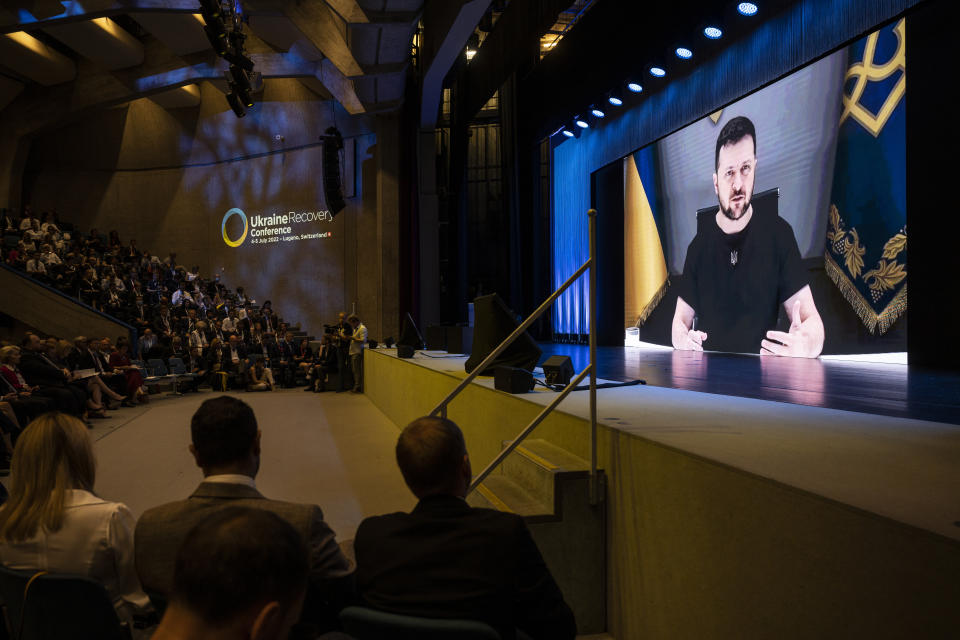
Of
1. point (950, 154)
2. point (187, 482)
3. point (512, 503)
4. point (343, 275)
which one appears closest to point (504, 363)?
point (512, 503)

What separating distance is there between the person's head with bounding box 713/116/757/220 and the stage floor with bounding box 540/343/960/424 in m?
2.50

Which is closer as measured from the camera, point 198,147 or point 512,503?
point 512,503

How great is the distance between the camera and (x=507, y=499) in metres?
2.63

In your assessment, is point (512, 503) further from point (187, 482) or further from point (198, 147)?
point (198, 147)

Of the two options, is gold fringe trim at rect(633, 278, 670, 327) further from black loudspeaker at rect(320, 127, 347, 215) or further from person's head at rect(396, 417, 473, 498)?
person's head at rect(396, 417, 473, 498)

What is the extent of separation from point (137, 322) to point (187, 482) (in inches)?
355

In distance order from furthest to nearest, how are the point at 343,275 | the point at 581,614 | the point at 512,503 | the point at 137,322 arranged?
the point at 343,275 → the point at 137,322 → the point at 512,503 → the point at 581,614

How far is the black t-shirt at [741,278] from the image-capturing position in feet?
26.2

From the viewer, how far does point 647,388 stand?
404cm

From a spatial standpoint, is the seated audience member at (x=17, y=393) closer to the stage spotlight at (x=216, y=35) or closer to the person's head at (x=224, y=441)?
the stage spotlight at (x=216, y=35)

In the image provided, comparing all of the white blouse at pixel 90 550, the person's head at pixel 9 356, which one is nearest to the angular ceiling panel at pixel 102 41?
the person's head at pixel 9 356

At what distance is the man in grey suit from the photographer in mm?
1409

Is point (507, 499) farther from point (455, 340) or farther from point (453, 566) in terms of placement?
point (455, 340)

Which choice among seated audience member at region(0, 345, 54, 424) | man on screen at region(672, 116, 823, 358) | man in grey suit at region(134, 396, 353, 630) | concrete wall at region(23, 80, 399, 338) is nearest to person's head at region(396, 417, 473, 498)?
man in grey suit at region(134, 396, 353, 630)
